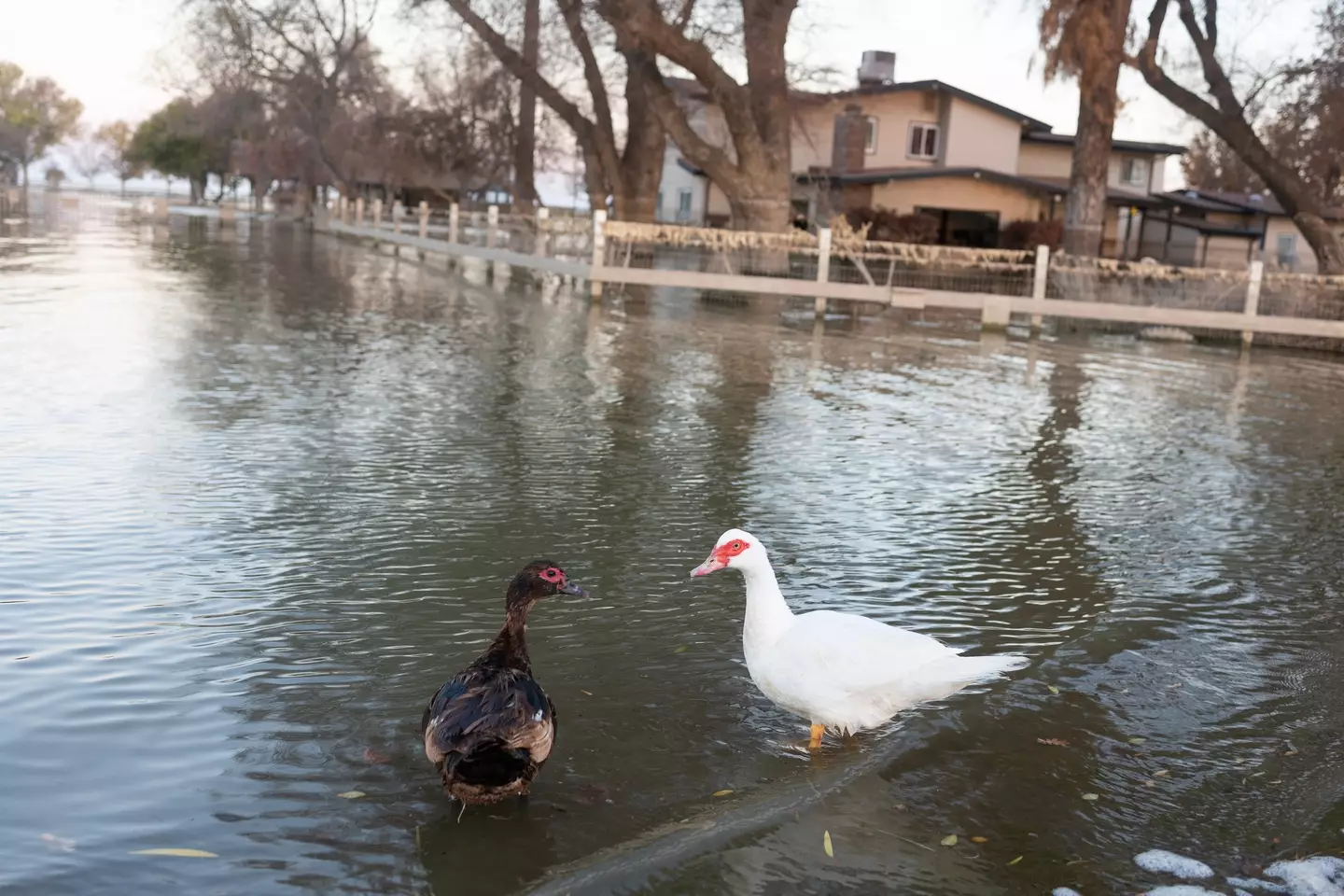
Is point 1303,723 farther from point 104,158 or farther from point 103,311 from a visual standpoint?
point 104,158

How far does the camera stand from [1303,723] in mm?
5609

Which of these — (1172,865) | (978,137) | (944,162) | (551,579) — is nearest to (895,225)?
(944,162)

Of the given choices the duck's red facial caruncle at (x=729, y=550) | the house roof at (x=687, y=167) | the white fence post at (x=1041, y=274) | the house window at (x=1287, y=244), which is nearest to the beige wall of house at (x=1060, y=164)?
the house window at (x=1287, y=244)

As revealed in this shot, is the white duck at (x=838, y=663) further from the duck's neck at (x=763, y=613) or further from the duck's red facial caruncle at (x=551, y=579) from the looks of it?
the duck's red facial caruncle at (x=551, y=579)

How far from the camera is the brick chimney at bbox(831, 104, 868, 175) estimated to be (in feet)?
141

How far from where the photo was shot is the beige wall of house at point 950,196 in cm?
4266

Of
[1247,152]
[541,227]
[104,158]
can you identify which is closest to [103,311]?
[541,227]

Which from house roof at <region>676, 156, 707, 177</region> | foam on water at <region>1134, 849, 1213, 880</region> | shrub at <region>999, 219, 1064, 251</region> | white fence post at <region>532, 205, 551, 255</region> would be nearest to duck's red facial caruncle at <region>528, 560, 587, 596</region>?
foam on water at <region>1134, 849, 1213, 880</region>

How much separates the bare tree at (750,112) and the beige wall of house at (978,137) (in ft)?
54.3

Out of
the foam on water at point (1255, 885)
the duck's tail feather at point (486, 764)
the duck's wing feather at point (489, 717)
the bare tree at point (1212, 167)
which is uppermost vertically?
the bare tree at point (1212, 167)

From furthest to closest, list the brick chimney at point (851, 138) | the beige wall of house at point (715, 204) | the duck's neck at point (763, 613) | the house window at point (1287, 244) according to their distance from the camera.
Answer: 1. the house window at point (1287, 244)
2. the beige wall of house at point (715, 204)
3. the brick chimney at point (851, 138)
4. the duck's neck at point (763, 613)

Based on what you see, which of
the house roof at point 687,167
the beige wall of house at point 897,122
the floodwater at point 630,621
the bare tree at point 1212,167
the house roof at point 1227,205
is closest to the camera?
the floodwater at point 630,621

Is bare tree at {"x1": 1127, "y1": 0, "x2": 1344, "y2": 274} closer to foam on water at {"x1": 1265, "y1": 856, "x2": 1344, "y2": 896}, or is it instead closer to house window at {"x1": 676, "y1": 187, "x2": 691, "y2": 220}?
house window at {"x1": 676, "y1": 187, "x2": 691, "y2": 220}

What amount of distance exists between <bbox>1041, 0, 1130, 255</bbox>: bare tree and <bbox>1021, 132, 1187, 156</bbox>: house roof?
658 inches
